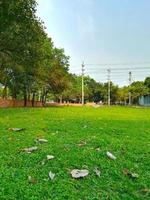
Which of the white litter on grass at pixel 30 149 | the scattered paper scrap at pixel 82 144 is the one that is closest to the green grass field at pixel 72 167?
the scattered paper scrap at pixel 82 144

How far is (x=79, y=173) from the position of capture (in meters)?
7.36

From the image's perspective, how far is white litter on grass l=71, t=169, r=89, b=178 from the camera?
23.9ft

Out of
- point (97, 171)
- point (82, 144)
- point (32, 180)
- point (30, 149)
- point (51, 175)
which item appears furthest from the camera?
point (82, 144)

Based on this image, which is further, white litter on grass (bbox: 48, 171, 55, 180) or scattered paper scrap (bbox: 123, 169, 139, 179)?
scattered paper scrap (bbox: 123, 169, 139, 179)

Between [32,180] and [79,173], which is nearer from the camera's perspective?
[32,180]

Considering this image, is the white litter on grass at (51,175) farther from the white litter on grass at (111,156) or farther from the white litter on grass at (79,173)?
the white litter on grass at (111,156)

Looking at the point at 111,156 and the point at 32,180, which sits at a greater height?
the point at 111,156

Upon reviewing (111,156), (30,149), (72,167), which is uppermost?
(30,149)

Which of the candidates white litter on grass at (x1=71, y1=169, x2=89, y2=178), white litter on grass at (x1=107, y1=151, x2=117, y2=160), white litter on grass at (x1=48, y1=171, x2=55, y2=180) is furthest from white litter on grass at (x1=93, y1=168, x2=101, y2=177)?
white litter on grass at (x1=48, y1=171, x2=55, y2=180)

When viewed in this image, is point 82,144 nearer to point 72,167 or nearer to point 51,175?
point 72,167

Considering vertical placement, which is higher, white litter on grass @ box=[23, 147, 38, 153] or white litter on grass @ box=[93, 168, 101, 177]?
white litter on grass @ box=[23, 147, 38, 153]

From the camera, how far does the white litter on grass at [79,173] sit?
728 cm

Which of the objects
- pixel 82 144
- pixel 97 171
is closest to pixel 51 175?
pixel 97 171

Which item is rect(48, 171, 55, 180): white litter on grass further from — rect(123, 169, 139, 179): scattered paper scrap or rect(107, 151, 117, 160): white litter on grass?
rect(107, 151, 117, 160): white litter on grass
